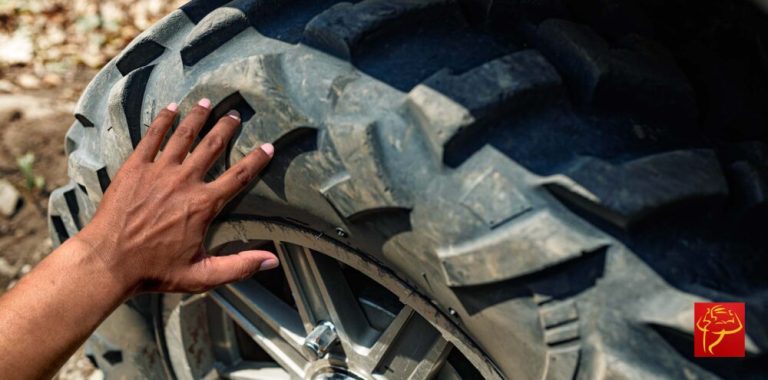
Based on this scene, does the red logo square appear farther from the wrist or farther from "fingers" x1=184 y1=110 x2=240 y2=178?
the wrist

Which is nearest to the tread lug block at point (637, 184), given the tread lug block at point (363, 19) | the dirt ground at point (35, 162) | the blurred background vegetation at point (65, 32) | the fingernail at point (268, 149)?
the tread lug block at point (363, 19)

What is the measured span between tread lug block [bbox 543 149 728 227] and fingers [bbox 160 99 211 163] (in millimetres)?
584

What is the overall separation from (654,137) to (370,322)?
70 centimetres

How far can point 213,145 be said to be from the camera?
117 centimetres

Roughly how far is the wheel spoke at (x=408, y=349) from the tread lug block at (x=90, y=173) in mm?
628

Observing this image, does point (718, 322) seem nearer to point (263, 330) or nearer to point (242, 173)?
point (242, 173)

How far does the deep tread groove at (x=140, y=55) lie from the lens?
1.33 metres

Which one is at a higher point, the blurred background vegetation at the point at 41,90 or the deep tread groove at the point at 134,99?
the deep tread groove at the point at 134,99

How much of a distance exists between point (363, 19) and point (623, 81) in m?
0.37

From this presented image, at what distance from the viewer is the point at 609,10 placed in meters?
1.01

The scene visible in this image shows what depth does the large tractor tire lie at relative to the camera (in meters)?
0.87

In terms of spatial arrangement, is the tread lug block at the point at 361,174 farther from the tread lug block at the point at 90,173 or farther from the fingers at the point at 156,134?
the tread lug block at the point at 90,173

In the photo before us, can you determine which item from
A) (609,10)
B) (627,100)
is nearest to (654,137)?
(627,100)

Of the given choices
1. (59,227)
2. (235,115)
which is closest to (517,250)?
(235,115)
